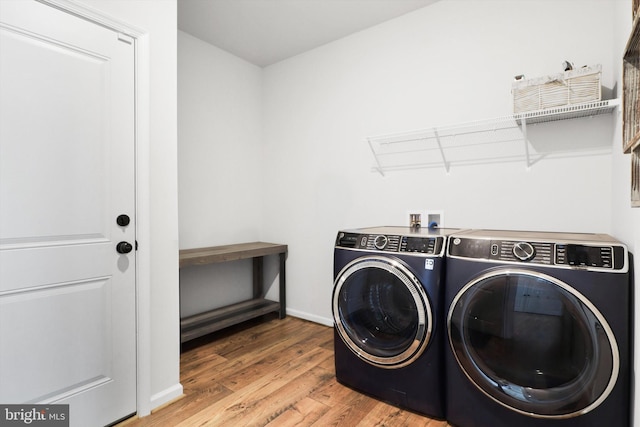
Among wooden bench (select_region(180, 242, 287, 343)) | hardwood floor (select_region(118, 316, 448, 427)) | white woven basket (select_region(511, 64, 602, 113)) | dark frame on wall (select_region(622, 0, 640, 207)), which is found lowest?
hardwood floor (select_region(118, 316, 448, 427))

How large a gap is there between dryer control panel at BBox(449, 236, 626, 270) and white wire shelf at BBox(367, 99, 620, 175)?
2.60 ft

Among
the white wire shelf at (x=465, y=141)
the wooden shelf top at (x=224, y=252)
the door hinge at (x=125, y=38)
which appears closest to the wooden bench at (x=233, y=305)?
the wooden shelf top at (x=224, y=252)

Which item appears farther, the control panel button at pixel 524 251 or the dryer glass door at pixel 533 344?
the control panel button at pixel 524 251

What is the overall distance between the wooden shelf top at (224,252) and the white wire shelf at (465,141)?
1194mm

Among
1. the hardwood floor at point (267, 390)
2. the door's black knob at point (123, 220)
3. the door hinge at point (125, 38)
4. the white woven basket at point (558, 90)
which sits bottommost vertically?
the hardwood floor at point (267, 390)

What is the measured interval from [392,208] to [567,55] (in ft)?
4.55

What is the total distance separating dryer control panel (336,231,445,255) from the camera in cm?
168

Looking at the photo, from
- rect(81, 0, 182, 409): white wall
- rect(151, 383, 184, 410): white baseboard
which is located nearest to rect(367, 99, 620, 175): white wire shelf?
rect(81, 0, 182, 409): white wall

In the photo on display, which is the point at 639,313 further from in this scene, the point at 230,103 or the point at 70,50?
the point at 230,103

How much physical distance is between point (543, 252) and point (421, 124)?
53.2 inches

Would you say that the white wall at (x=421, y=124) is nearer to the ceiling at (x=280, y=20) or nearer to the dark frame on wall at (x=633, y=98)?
the ceiling at (x=280, y=20)

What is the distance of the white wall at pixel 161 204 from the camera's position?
172 centimetres

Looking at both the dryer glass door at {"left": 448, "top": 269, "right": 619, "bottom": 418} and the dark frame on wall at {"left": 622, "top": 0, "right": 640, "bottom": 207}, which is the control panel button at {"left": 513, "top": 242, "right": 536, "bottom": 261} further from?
the dark frame on wall at {"left": 622, "top": 0, "right": 640, "bottom": 207}

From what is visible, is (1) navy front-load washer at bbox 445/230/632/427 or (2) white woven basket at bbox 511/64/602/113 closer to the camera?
(1) navy front-load washer at bbox 445/230/632/427
